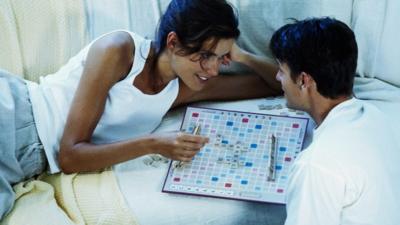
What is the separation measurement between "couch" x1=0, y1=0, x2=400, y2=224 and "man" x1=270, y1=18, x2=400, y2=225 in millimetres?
475

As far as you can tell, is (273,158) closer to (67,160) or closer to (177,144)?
(177,144)

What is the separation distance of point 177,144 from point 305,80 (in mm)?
388

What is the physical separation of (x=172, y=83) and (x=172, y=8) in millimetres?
254

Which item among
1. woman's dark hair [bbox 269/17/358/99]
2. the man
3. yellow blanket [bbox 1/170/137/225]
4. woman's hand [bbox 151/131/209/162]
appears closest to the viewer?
the man

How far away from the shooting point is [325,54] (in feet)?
4.13

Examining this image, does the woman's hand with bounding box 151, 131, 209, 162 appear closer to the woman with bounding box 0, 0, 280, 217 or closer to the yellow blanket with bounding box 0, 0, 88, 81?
the woman with bounding box 0, 0, 280, 217

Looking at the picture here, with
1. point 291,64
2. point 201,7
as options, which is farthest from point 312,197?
point 201,7

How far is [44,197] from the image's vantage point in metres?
1.44

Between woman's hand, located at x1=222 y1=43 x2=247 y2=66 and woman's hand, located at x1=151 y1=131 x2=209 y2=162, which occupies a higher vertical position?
woman's hand, located at x1=222 y1=43 x2=247 y2=66

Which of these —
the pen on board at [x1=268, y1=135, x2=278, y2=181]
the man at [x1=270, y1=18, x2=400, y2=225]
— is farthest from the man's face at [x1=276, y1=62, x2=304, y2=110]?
the pen on board at [x1=268, y1=135, x2=278, y2=181]

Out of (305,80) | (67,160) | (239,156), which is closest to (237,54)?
(239,156)

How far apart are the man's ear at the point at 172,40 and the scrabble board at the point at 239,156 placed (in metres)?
0.23

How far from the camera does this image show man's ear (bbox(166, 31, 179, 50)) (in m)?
1.52

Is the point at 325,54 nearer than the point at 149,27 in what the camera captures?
Yes
